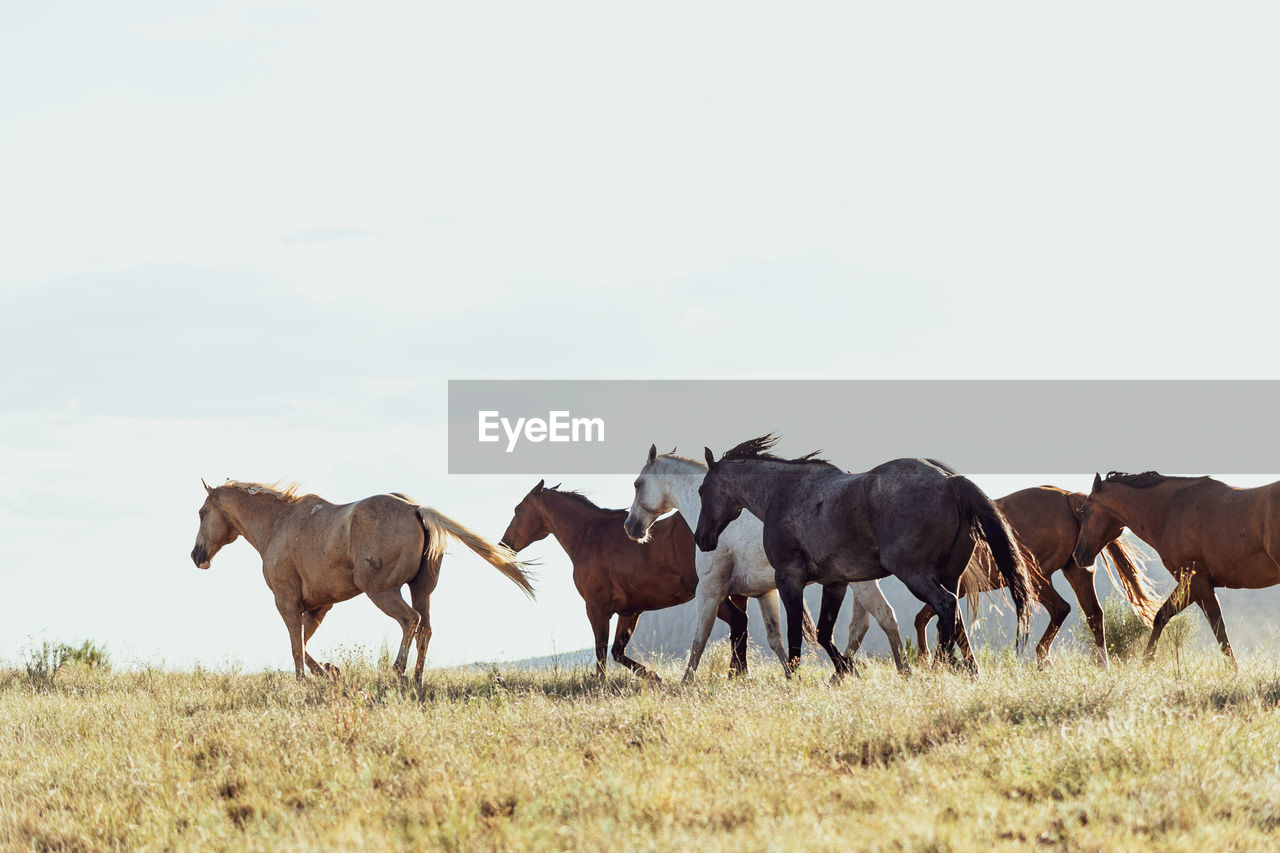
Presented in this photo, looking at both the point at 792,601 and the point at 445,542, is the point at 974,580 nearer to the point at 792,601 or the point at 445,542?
the point at 792,601

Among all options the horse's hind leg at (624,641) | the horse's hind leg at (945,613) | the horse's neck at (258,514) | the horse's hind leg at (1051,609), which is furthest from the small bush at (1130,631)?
the horse's neck at (258,514)

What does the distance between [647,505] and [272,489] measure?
5.14 meters

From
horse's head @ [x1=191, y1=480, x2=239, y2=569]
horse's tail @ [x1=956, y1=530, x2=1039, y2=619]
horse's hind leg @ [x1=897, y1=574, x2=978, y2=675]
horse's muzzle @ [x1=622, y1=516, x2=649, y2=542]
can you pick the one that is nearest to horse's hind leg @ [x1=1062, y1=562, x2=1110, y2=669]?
horse's tail @ [x1=956, y1=530, x2=1039, y2=619]

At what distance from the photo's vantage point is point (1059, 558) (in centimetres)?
1373

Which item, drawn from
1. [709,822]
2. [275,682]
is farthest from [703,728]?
[275,682]

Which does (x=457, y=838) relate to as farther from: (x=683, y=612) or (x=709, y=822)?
(x=683, y=612)

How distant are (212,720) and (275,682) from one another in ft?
10.6

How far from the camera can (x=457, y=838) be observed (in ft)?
18.9

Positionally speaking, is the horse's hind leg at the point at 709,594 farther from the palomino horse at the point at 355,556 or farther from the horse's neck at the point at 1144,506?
the horse's neck at the point at 1144,506

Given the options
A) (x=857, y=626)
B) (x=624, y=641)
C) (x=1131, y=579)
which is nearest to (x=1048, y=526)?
(x=1131, y=579)

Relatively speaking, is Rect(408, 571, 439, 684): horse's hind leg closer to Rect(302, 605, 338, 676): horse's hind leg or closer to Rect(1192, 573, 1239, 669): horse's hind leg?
Rect(302, 605, 338, 676): horse's hind leg

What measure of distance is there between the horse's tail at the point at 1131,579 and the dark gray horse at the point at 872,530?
3287 mm

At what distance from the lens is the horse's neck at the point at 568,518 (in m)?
14.5

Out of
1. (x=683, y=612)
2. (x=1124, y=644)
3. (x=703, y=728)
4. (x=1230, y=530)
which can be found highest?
(x=1230, y=530)
